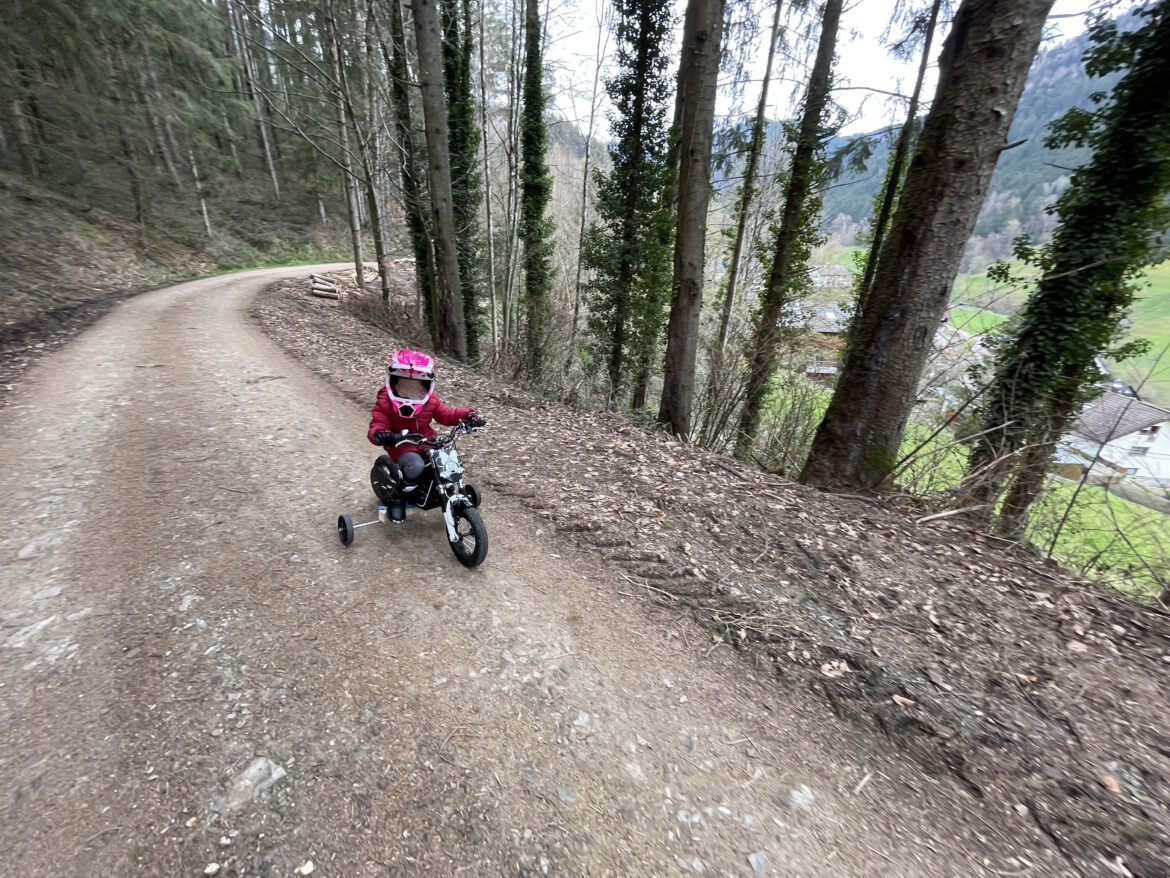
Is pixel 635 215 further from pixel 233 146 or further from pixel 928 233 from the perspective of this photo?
pixel 233 146

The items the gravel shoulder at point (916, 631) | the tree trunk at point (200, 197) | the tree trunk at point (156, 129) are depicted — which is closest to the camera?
the gravel shoulder at point (916, 631)

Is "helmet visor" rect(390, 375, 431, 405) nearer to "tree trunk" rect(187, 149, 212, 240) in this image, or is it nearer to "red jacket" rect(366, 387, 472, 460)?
"red jacket" rect(366, 387, 472, 460)

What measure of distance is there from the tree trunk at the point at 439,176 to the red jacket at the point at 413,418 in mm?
7448

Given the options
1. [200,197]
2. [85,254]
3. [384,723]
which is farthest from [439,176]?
[200,197]

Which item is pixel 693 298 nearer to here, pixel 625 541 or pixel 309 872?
pixel 625 541

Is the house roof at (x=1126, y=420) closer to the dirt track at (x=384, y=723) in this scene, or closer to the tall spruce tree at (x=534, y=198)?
the dirt track at (x=384, y=723)

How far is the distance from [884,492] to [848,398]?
106cm

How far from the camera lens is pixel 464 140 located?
14.8 meters

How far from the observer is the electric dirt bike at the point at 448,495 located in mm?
3816

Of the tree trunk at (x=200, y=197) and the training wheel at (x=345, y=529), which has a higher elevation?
the tree trunk at (x=200, y=197)

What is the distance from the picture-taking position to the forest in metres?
4.70

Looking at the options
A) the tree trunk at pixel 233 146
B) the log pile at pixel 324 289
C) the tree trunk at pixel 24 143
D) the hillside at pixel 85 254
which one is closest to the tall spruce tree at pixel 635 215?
the log pile at pixel 324 289

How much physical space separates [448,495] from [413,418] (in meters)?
0.76

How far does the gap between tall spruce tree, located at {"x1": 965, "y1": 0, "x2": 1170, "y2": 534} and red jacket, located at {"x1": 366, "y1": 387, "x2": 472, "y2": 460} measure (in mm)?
6680
